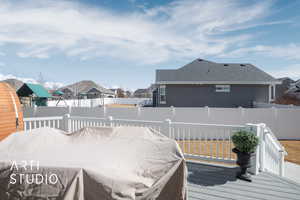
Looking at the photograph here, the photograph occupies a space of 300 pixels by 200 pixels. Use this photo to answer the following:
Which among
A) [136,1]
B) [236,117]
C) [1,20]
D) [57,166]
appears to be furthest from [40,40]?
[236,117]

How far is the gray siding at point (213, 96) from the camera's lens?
48.1 ft

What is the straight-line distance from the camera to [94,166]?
5.31 ft

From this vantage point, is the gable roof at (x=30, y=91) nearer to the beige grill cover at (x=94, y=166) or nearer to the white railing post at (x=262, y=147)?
the beige grill cover at (x=94, y=166)

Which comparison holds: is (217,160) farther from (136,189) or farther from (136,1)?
(136,1)

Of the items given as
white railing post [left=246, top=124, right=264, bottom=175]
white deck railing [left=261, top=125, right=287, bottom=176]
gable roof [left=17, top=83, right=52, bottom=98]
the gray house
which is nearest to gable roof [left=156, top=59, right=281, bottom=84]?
the gray house

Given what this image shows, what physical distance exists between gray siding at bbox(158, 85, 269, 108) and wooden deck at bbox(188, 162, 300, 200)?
35.9 feet

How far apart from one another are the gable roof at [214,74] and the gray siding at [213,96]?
0.52 meters

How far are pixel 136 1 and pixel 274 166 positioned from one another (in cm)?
870

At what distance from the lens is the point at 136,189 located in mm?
1591

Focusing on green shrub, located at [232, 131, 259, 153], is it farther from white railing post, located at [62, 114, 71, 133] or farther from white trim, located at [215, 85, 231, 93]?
white trim, located at [215, 85, 231, 93]

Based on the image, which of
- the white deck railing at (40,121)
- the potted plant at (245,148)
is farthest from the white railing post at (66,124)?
the potted plant at (245,148)

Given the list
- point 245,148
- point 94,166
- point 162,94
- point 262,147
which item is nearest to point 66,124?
point 94,166

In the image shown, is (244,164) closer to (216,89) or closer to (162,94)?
(216,89)

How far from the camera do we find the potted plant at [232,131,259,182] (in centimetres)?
362
